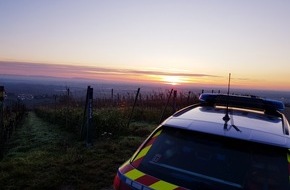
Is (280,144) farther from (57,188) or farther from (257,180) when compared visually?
(57,188)

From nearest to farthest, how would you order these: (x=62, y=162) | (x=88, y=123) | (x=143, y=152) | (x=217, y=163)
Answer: (x=217, y=163) → (x=143, y=152) → (x=62, y=162) → (x=88, y=123)

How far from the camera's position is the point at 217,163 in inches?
110

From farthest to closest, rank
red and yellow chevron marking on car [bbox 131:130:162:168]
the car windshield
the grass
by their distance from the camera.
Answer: the grass, red and yellow chevron marking on car [bbox 131:130:162:168], the car windshield

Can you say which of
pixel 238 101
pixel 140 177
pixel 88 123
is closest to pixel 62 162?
pixel 88 123

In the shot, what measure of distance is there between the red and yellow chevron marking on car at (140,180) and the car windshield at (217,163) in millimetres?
52

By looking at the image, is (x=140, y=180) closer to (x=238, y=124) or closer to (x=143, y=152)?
(x=143, y=152)

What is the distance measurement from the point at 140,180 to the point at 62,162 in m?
4.99

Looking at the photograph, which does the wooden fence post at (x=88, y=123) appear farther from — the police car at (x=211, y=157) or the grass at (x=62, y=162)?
the police car at (x=211, y=157)

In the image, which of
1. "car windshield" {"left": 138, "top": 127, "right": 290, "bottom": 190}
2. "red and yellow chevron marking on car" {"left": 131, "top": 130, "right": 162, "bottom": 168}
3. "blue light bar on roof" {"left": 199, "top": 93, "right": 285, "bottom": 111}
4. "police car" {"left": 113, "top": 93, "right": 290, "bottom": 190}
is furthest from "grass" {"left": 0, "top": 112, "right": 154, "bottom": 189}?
"car windshield" {"left": 138, "top": 127, "right": 290, "bottom": 190}

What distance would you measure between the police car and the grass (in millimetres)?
3403

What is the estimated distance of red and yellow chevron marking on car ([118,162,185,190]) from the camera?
2.68m

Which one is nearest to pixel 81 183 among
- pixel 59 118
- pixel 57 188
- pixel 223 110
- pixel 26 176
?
pixel 57 188

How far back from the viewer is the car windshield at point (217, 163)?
8.67 feet

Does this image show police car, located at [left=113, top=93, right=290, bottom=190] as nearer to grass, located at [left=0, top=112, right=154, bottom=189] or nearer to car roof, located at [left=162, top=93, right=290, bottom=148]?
car roof, located at [left=162, top=93, right=290, bottom=148]
